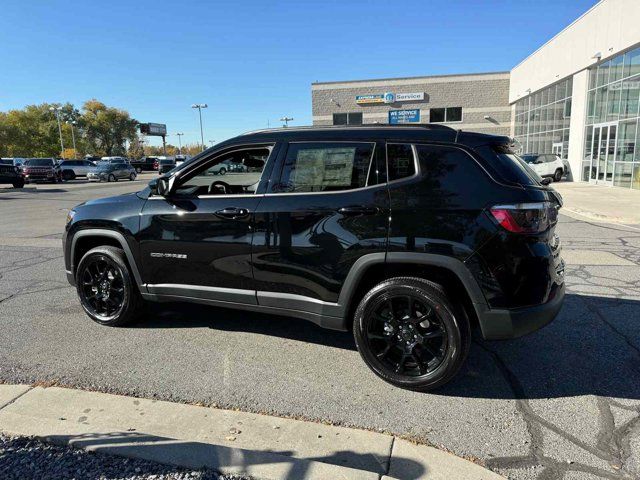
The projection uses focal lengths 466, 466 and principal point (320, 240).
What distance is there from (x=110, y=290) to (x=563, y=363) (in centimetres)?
414

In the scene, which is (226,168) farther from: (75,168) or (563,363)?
(75,168)

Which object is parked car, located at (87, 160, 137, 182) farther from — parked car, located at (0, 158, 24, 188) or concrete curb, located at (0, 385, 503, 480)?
concrete curb, located at (0, 385, 503, 480)

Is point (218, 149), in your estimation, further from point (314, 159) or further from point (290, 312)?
A: point (290, 312)

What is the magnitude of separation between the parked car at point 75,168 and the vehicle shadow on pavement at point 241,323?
132ft

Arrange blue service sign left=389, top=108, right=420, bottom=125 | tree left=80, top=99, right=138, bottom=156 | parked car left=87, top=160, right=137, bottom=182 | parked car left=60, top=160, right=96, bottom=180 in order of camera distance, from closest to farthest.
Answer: parked car left=87, top=160, right=137, bottom=182, blue service sign left=389, top=108, right=420, bottom=125, parked car left=60, top=160, right=96, bottom=180, tree left=80, top=99, right=138, bottom=156

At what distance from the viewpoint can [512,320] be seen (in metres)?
3.12

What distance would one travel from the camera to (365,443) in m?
2.72

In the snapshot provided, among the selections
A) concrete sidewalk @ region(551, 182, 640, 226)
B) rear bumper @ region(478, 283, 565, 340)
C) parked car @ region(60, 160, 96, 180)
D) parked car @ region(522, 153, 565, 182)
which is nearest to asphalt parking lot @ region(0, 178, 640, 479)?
rear bumper @ region(478, 283, 565, 340)

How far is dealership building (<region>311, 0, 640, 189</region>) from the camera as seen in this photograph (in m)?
19.6

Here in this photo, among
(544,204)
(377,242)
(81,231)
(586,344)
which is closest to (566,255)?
(586,344)

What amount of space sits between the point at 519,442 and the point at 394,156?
203 centimetres

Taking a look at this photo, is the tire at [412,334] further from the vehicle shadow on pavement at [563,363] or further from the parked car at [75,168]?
the parked car at [75,168]

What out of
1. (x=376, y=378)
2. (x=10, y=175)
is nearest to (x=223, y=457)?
(x=376, y=378)

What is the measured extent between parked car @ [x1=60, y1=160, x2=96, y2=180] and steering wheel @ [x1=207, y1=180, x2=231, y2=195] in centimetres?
4083
